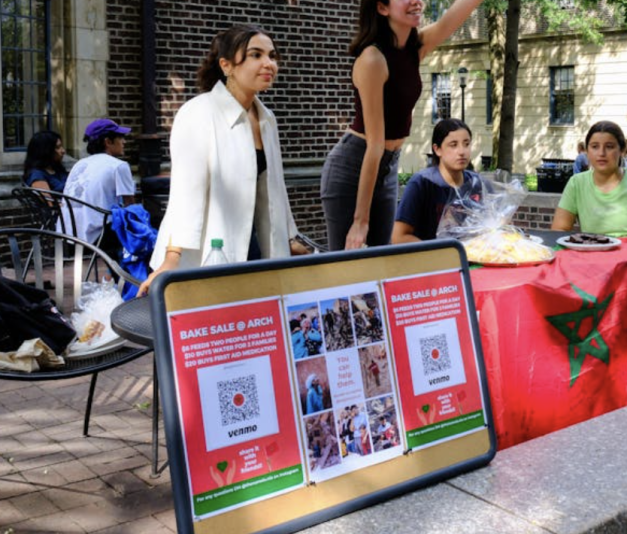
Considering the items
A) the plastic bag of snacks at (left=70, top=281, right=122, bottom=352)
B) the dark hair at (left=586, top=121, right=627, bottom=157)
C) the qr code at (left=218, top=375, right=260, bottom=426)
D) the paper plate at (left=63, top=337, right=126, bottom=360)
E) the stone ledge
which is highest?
the dark hair at (left=586, top=121, right=627, bottom=157)

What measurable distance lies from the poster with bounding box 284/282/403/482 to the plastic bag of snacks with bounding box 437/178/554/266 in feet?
5.11

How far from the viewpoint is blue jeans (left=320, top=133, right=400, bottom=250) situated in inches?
184

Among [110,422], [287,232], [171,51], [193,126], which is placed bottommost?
[110,422]

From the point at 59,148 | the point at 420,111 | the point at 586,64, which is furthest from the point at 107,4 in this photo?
the point at 420,111

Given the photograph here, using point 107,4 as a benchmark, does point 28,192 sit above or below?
below

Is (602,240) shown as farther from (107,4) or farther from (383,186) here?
(107,4)

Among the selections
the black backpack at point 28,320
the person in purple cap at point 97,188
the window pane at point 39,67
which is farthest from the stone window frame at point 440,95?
the black backpack at point 28,320

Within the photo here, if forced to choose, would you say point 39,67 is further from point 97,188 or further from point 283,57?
point 97,188

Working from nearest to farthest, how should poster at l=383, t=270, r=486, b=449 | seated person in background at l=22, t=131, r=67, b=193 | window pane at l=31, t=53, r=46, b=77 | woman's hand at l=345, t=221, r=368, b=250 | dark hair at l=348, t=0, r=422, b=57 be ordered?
poster at l=383, t=270, r=486, b=449 < dark hair at l=348, t=0, r=422, b=57 < woman's hand at l=345, t=221, r=368, b=250 < seated person in background at l=22, t=131, r=67, b=193 < window pane at l=31, t=53, r=46, b=77

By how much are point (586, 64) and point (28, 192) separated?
3225 centimetres

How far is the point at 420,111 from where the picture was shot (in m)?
43.3

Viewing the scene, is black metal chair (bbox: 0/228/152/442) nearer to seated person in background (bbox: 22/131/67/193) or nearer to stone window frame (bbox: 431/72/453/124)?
seated person in background (bbox: 22/131/67/193)

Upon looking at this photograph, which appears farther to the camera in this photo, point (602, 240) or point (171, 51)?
point (171, 51)

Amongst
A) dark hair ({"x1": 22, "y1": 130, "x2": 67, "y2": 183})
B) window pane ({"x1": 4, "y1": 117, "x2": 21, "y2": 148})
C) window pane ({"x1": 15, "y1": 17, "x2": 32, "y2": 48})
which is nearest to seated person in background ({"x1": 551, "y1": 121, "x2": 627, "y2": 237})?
dark hair ({"x1": 22, "y1": 130, "x2": 67, "y2": 183})
